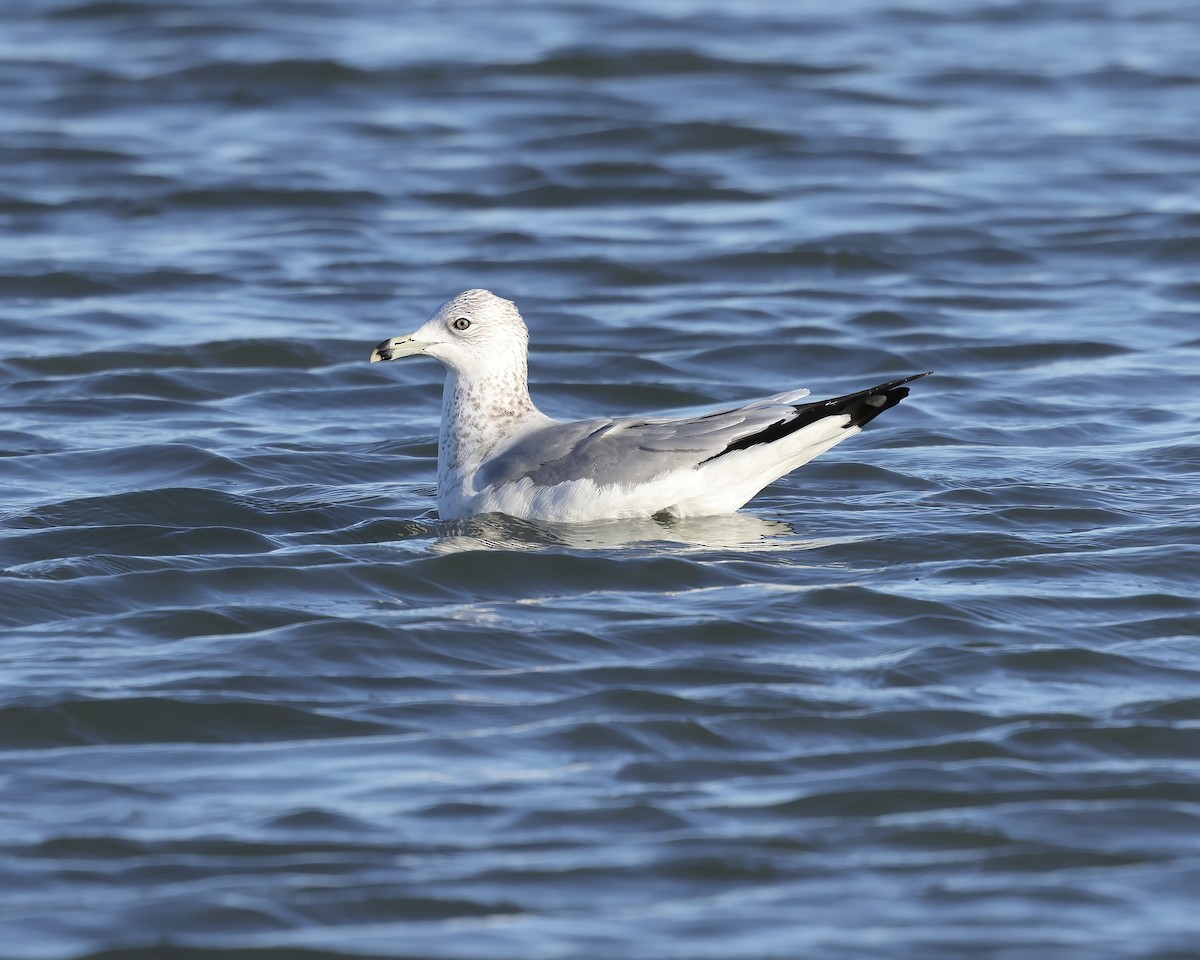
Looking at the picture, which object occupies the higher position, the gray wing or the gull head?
the gull head


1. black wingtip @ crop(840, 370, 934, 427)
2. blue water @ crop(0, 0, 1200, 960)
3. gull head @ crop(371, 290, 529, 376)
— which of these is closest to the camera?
blue water @ crop(0, 0, 1200, 960)

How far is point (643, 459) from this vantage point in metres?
8.71

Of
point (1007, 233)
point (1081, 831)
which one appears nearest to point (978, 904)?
point (1081, 831)

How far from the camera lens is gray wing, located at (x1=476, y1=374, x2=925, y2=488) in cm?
863

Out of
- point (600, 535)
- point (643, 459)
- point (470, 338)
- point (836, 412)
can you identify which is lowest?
point (600, 535)

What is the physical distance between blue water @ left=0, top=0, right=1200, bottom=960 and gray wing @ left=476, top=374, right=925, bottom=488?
0.27 m

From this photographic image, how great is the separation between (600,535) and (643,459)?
0.36 m

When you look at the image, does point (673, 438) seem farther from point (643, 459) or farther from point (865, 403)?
point (865, 403)

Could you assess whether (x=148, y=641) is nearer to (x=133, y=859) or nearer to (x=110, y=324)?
(x=133, y=859)

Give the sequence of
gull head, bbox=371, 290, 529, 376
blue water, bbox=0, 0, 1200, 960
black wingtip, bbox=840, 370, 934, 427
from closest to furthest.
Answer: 1. blue water, bbox=0, 0, 1200, 960
2. black wingtip, bbox=840, 370, 934, 427
3. gull head, bbox=371, 290, 529, 376

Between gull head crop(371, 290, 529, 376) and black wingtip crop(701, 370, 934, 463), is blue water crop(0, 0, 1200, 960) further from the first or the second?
gull head crop(371, 290, 529, 376)

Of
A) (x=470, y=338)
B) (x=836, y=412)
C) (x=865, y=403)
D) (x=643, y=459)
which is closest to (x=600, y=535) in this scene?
(x=643, y=459)

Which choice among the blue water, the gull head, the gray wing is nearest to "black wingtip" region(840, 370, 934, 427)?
the gray wing

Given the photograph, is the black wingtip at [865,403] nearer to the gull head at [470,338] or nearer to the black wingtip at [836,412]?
the black wingtip at [836,412]
